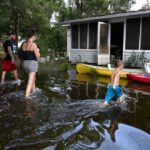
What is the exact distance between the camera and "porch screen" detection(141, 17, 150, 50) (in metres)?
14.9

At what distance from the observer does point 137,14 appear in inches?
580

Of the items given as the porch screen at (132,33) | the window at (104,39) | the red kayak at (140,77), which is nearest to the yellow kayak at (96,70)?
the red kayak at (140,77)

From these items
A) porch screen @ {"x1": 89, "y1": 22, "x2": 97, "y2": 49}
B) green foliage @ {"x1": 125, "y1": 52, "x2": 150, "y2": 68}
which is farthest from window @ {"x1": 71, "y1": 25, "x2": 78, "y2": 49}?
green foliage @ {"x1": 125, "y1": 52, "x2": 150, "y2": 68}

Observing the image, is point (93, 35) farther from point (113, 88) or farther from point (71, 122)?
point (71, 122)

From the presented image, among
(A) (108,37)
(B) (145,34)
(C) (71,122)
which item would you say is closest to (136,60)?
(B) (145,34)

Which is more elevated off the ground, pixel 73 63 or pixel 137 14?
pixel 137 14

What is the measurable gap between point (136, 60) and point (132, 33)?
5.06 feet

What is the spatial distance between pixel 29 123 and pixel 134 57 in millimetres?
10637

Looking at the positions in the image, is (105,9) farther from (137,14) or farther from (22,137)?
(22,137)

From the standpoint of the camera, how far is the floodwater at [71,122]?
4.64 metres

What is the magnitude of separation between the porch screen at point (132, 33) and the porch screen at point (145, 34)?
0.33m

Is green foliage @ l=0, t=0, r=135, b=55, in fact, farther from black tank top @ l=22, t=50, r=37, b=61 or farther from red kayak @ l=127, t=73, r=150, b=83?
black tank top @ l=22, t=50, r=37, b=61

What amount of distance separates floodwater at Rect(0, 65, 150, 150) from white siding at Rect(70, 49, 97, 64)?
9143 mm

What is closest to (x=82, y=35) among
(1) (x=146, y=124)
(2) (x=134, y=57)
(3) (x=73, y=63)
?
(3) (x=73, y=63)
